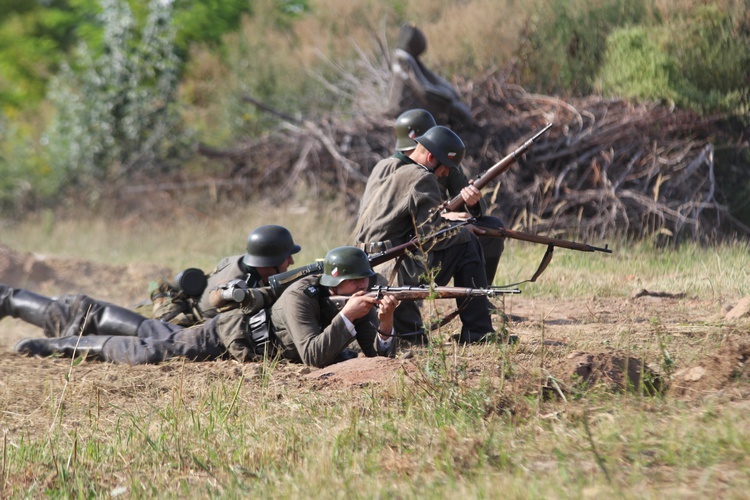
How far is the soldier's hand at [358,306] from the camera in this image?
18.5 feet

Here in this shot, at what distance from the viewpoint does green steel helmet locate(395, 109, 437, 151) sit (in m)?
7.09

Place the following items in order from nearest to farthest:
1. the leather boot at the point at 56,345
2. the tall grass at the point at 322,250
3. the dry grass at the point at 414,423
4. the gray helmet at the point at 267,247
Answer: the dry grass at the point at 414,423 < the gray helmet at the point at 267,247 < the leather boot at the point at 56,345 < the tall grass at the point at 322,250

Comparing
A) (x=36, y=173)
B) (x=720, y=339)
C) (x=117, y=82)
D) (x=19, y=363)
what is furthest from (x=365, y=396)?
(x=36, y=173)

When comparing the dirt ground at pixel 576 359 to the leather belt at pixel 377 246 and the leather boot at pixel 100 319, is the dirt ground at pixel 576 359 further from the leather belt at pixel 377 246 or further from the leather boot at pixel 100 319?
the leather belt at pixel 377 246

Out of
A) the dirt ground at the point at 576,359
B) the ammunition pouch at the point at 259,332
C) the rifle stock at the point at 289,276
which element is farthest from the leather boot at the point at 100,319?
the rifle stock at the point at 289,276

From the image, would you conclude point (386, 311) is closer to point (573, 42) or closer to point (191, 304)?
point (191, 304)

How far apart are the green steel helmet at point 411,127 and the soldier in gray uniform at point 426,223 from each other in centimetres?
29

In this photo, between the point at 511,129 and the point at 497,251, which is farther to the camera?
the point at 511,129

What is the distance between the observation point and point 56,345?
276 inches

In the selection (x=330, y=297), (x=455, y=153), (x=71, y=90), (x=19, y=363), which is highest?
(x=71, y=90)

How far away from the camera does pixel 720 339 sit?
18.0ft

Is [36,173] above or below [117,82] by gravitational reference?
below

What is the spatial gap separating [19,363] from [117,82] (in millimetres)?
10329

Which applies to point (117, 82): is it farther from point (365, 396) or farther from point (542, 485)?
point (542, 485)
